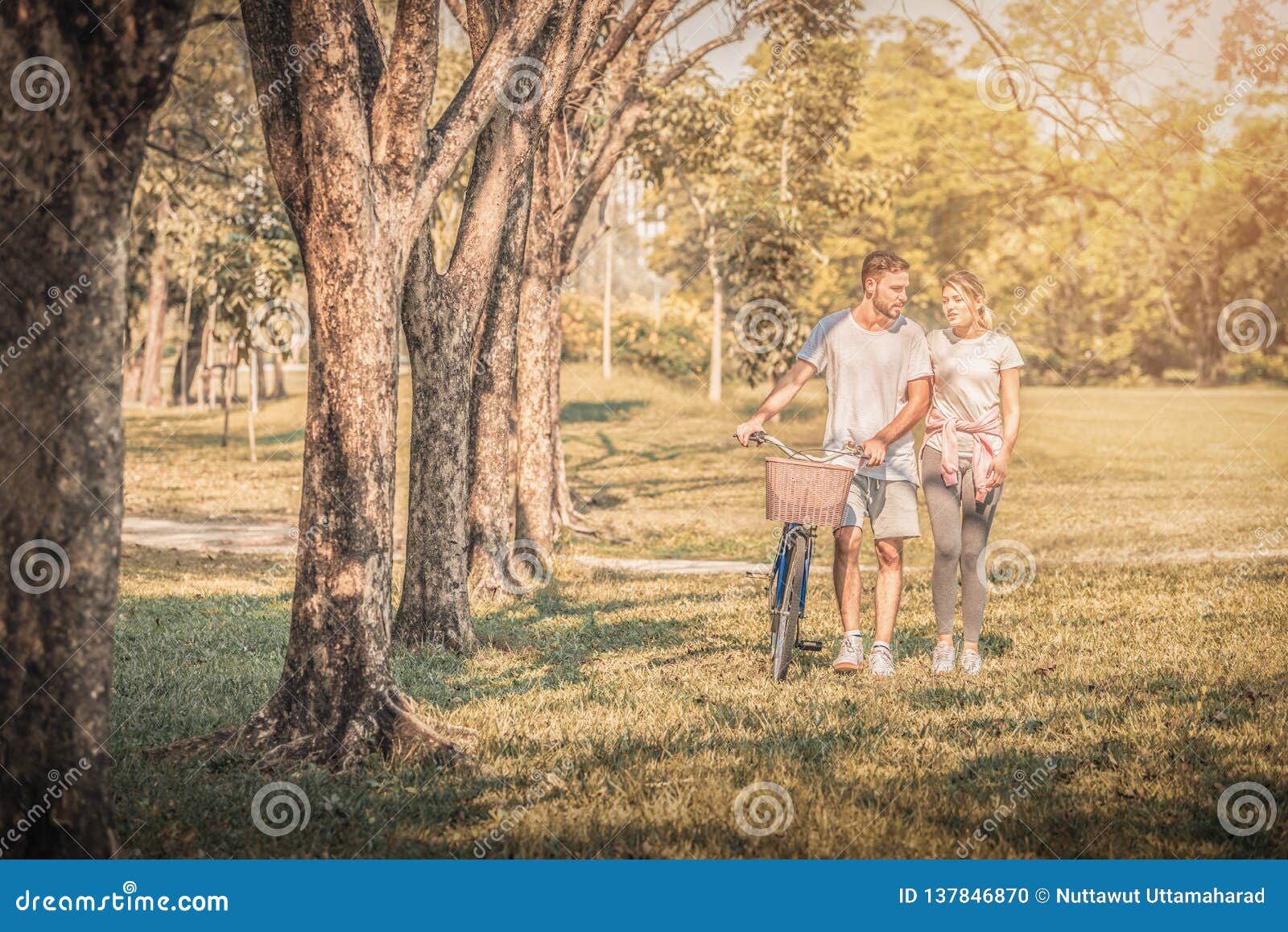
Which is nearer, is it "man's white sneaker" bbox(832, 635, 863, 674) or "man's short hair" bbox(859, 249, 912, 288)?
"man's short hair" bbox(859, 249, 912, 288)

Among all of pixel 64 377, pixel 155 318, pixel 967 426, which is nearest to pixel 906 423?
pixel 967 426

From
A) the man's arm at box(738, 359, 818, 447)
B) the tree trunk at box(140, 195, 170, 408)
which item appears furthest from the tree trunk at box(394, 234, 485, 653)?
the tree trunk at box(140, 195, 170, 408)

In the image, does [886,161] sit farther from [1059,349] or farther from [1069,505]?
[1059,349]

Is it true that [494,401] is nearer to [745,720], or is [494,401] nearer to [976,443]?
[976,443]

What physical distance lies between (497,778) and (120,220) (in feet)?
9.44

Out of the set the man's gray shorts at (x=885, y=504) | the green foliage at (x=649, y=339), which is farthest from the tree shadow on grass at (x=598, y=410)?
the man's gray shorts at (x=885, y=504)

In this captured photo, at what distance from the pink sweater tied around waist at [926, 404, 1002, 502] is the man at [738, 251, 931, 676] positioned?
0.20 metres

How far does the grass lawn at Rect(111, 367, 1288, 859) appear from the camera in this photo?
536 cm

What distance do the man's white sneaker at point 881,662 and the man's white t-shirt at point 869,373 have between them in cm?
125

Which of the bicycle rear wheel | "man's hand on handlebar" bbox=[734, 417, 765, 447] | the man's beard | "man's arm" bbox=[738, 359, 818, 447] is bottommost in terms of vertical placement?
the bicycle rear wheel

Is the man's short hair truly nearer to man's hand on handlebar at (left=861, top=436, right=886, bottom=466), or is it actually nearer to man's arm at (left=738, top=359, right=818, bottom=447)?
man's arm at (left=738, top=359, right=818, bottom=447)

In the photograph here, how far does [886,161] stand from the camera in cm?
2433

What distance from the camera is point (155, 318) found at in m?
42.6

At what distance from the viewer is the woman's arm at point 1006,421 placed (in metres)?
8.09
